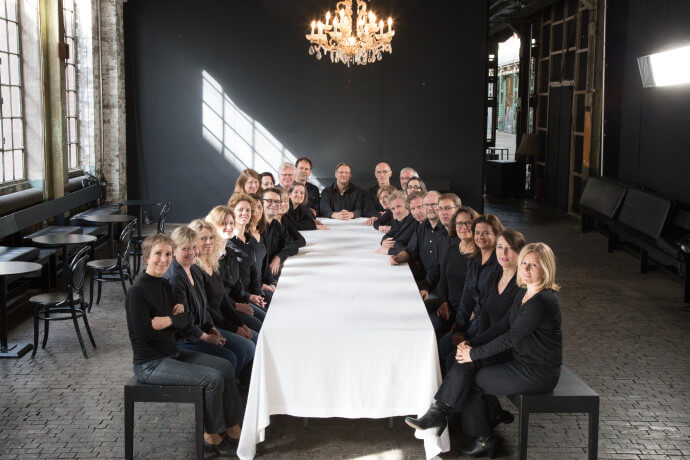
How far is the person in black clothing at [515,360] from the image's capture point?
15.1 feet

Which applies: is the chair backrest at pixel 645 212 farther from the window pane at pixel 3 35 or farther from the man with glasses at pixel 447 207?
the window pane at pixel 3 35

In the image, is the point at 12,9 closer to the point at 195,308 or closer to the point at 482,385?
the point at 195,308

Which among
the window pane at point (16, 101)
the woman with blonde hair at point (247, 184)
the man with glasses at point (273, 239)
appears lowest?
the man with glasses at point (273, 239)

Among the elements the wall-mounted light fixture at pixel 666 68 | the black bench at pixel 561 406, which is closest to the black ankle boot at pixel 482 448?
the black bench at pixel 561 406

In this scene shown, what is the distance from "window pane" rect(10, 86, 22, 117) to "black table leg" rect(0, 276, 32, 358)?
4.11m

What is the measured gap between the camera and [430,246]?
23.2ft

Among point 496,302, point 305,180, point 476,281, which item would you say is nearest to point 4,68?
point 305,180

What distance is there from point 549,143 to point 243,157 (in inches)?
298

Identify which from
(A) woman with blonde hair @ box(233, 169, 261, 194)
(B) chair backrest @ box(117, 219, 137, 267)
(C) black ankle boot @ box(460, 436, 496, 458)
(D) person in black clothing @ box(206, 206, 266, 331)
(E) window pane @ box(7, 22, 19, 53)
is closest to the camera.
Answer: (C) black ankle boot @ box(460, 436, 496, 458)

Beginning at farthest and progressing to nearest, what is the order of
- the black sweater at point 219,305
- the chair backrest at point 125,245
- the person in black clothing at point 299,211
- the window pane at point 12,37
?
the window pane at point 12,37 < the person in black clothing at point 299,211 < the chair backrest at point 125,245 < the black sweater at point 219,305

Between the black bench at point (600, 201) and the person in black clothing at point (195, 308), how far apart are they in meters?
8.23

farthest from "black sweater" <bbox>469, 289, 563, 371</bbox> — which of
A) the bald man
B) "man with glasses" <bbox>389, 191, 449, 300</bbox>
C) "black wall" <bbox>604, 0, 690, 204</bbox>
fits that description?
"black wall" <bbox>604, 0, 690, 204</bbox>

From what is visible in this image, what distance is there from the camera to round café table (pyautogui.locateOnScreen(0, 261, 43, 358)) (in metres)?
6.82

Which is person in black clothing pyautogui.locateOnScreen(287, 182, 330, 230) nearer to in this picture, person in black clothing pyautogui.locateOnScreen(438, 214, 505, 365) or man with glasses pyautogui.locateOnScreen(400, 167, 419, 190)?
man with glasses pyautogui.locateOnScreen(400, 167, 419, 190)
